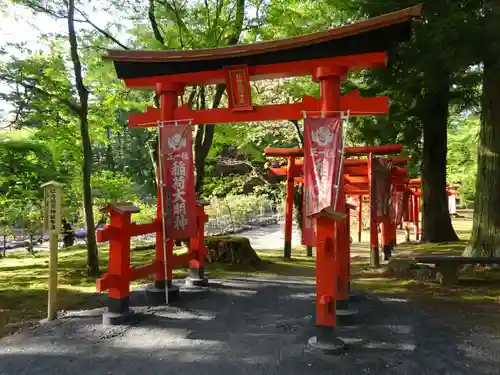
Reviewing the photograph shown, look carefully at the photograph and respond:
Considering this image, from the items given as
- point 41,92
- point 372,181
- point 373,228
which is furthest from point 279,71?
point 373,228

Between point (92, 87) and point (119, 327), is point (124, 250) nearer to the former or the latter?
point (119, 327)

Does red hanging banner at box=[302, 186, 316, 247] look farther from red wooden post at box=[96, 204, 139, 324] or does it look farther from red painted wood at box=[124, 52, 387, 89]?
red wooden post at box=[96, 204, 139, 324]

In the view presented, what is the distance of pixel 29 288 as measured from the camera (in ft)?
25.7

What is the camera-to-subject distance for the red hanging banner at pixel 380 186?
916cm

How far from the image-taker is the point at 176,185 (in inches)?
252

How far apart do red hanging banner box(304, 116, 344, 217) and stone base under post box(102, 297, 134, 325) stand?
284cm

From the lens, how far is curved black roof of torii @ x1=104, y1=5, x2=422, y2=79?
493 centimetres

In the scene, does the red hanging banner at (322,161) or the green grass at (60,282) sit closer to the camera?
the red hanging banner at (322,161)

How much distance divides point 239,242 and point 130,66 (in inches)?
219

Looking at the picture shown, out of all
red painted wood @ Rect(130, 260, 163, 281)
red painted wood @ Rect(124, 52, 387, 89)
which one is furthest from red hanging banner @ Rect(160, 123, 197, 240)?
red painted wood @ Rect(124, 52, 387, 89)

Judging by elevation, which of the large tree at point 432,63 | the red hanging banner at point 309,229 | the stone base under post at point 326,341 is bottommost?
the stone base under post at point 326,341

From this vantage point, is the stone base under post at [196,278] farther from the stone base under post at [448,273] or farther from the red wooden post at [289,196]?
the red wooden post at [289,196]

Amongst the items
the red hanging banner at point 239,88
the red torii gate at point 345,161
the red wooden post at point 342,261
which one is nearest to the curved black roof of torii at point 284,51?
the red hanging banner at point 239,88

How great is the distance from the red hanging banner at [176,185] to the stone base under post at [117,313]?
1.25 m
